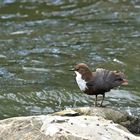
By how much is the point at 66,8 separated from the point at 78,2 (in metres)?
0.81

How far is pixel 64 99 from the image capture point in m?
9.98

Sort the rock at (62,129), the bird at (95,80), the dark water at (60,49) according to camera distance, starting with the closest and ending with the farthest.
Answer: the rock at (62,129)
the bird at (95,80)
the dark water at (60,49)

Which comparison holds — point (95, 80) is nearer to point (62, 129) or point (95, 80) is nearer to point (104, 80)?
point (104, 80)

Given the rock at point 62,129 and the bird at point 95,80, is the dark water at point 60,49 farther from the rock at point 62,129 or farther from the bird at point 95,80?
the rock at point 62,129

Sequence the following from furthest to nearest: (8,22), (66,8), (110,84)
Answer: (66,8)
(8,22)
(110,84)

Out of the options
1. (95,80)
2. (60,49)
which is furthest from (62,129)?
(60,49)

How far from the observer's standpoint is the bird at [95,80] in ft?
24.0

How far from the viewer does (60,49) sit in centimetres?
1293

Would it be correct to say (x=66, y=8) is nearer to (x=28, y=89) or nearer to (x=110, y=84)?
(x=28, y=89)

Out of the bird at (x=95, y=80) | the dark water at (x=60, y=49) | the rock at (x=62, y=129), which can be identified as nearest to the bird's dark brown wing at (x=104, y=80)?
the bird at (x=95, y=80)

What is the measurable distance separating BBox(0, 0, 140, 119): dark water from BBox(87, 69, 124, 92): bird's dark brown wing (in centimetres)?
178

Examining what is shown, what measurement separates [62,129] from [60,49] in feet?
22.3

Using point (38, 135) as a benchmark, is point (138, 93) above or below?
below

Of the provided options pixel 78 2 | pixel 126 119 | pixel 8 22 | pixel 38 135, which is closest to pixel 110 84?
pixel 126 119
